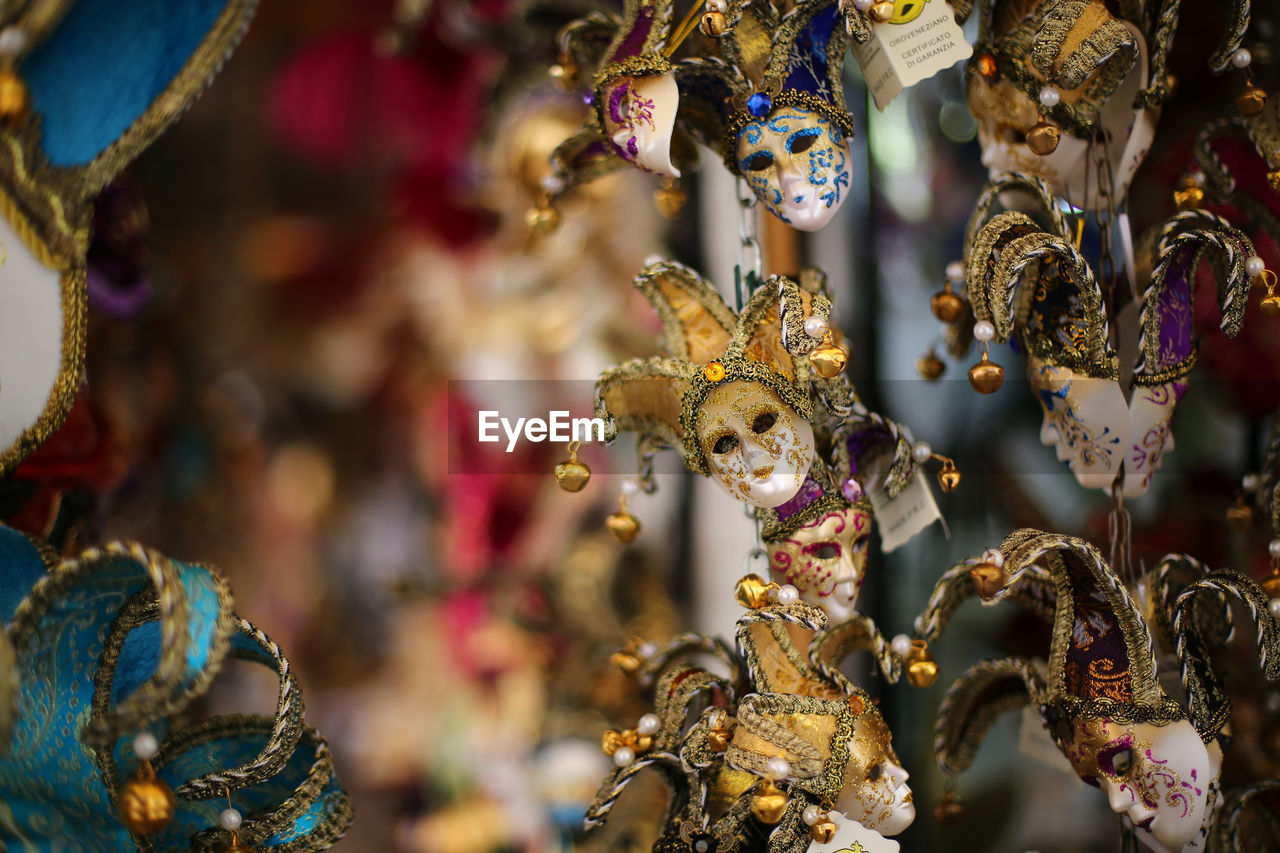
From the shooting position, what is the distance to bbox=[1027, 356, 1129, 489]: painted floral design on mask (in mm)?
806

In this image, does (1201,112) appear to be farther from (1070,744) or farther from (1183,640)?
(1070,744)

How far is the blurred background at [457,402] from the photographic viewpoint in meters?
1.06

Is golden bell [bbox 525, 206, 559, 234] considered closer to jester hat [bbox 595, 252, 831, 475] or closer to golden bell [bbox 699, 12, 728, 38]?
jester hat [bbox 595, 252, 831, 475]

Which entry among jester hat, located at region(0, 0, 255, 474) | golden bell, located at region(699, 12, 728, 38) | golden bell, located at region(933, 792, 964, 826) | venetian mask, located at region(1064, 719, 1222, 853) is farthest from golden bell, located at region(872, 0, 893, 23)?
golden bell, located at region(933, 792, 964, 826)

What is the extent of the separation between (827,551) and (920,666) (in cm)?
11

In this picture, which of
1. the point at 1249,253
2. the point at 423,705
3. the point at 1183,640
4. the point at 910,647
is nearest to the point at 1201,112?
the point at 1249,253

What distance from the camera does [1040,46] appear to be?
79 cm

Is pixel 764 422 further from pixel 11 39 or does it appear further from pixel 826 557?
pixel 11 39

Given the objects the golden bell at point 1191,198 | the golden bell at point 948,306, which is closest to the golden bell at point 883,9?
the golden bell at point 948,306

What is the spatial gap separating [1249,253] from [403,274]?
97 cm

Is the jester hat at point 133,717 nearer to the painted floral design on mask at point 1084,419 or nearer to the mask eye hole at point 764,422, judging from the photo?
the mask eye hole at point 764,422

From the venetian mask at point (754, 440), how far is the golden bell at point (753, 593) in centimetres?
6

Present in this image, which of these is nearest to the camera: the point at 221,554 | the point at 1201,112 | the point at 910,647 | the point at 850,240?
the point at 910,647

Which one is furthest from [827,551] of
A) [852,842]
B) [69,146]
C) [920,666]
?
[69,146]
